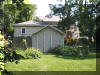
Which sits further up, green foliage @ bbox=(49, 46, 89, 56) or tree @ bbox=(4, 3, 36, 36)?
tree @ bbox=(4, 3, 36, 36)

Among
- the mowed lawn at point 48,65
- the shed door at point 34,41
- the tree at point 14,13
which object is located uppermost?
the tree at point 14,13

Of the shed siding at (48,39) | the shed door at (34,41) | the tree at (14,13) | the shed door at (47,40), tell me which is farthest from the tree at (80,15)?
the tree at (14,13)

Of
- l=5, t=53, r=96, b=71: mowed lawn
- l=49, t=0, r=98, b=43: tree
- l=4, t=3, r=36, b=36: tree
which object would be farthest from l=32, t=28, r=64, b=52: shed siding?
l=4, t=3, r=36, b=36: tree

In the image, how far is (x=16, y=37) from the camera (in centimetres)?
756

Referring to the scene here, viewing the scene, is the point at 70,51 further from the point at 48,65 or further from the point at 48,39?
the point at 48,65

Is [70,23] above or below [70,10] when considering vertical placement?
below

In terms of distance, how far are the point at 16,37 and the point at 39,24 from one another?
1.57 metres

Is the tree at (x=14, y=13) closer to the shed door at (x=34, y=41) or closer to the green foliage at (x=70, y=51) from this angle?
the shed door at (x=34, y=41)

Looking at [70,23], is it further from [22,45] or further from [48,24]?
[22,45]

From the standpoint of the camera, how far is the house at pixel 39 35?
771cm

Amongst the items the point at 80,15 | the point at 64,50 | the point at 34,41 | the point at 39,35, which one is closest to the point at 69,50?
the point at 64,50

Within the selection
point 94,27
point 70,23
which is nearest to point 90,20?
point 94,27

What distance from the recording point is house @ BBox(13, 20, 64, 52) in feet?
25.3

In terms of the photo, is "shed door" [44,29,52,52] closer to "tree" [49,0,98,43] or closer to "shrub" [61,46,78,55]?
"shrub" [61,46,78,55]
